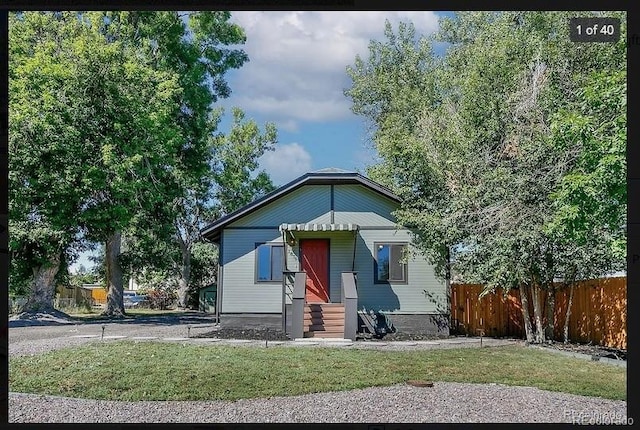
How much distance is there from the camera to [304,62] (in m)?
3.94

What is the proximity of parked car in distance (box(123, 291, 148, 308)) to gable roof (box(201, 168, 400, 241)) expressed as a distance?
2.31 meters

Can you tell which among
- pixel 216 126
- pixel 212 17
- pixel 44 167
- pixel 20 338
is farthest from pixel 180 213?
pixel 212 17

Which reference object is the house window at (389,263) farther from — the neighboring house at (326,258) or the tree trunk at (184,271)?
the tree trunk at (184,271)

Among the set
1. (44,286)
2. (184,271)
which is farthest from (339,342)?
(184,271)

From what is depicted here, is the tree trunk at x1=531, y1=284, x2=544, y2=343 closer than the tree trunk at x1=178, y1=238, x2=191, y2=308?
Yes

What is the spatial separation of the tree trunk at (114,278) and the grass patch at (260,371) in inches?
107

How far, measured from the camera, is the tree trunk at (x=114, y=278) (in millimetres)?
7706

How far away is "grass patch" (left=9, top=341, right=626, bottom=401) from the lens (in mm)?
3779

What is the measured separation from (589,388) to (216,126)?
4.73 metres

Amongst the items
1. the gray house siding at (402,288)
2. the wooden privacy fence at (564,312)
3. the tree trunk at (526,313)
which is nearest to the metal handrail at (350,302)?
the gray house siding at (402,288)

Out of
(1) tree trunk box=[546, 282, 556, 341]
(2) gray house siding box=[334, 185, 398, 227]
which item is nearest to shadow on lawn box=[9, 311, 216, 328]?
(2) gray house siding box=[334, 185, 398, 227]

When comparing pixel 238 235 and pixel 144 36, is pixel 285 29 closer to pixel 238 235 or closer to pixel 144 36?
pixel 144 36

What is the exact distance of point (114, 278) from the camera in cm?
862

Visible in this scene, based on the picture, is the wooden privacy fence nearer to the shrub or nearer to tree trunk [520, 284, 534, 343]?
tree trunk [520, 284, 534, 343]
